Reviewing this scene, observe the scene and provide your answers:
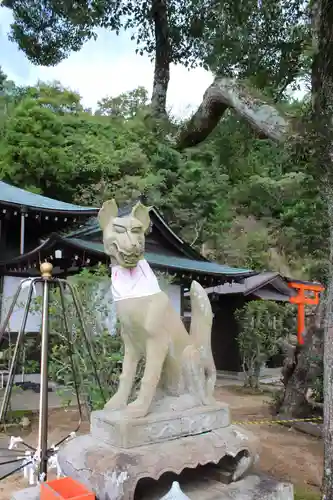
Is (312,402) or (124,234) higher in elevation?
(124,234)

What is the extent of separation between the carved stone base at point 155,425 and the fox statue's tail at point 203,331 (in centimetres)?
20

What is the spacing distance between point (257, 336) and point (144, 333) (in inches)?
388

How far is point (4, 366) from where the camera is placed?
1049 cm

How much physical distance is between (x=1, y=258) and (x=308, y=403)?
8.15 metres

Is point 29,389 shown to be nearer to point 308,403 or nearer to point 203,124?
point 308,403

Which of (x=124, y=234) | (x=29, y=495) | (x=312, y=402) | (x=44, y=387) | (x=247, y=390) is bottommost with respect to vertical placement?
(x=247, y=390)

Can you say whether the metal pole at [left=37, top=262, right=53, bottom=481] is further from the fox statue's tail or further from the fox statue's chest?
the fox statue's tail

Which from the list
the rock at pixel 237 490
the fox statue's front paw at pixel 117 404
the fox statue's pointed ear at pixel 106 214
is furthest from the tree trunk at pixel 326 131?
the fox statue's pointed ear at pixel 106 214

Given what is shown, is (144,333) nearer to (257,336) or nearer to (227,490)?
(227,490)

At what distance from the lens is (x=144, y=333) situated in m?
3.31

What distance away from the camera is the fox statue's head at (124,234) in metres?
3.27

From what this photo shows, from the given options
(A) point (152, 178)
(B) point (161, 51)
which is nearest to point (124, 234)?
(B) point (161, 51)

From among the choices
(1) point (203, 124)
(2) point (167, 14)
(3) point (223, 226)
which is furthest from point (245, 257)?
(1) point (203, 124)

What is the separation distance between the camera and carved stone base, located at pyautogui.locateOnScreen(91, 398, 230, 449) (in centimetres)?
307
